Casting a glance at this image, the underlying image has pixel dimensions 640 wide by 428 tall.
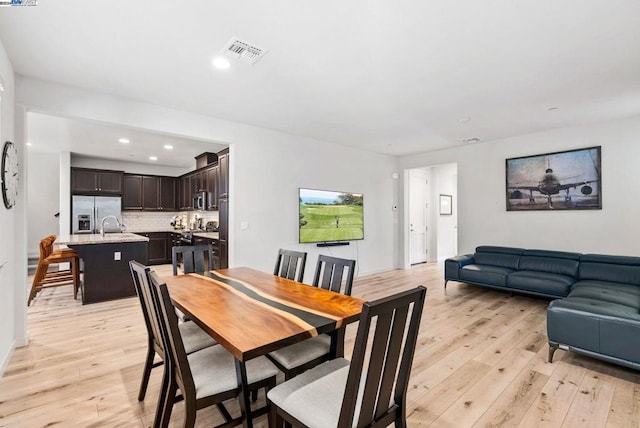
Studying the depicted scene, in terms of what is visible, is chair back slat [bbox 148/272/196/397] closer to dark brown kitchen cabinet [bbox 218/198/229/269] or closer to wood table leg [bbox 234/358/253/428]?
wood table leg [bbox 234/358/253/428]

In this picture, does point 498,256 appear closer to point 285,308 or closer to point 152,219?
point 285,308

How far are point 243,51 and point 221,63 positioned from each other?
1.09 feet

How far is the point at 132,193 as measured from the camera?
7449mm

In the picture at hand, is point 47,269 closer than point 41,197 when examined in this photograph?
Yes

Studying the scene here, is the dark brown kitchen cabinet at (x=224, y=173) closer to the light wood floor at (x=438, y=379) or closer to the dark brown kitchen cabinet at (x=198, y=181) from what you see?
the dark brown kitchen cabinet at (x=198, y=181)

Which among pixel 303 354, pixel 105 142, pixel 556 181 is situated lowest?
pixel 303 354

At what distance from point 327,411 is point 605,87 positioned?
13.8 ft

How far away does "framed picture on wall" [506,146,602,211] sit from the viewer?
4453 millimetres

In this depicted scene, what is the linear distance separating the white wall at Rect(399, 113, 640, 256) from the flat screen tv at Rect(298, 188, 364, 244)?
198 centimetres

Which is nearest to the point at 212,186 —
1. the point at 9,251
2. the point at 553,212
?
the point at 9,251

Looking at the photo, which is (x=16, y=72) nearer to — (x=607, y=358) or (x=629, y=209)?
(x=607, y=358)

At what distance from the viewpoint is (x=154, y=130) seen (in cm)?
371

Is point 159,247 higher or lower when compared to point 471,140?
lower

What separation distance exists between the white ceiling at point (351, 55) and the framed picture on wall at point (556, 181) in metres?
0.73
